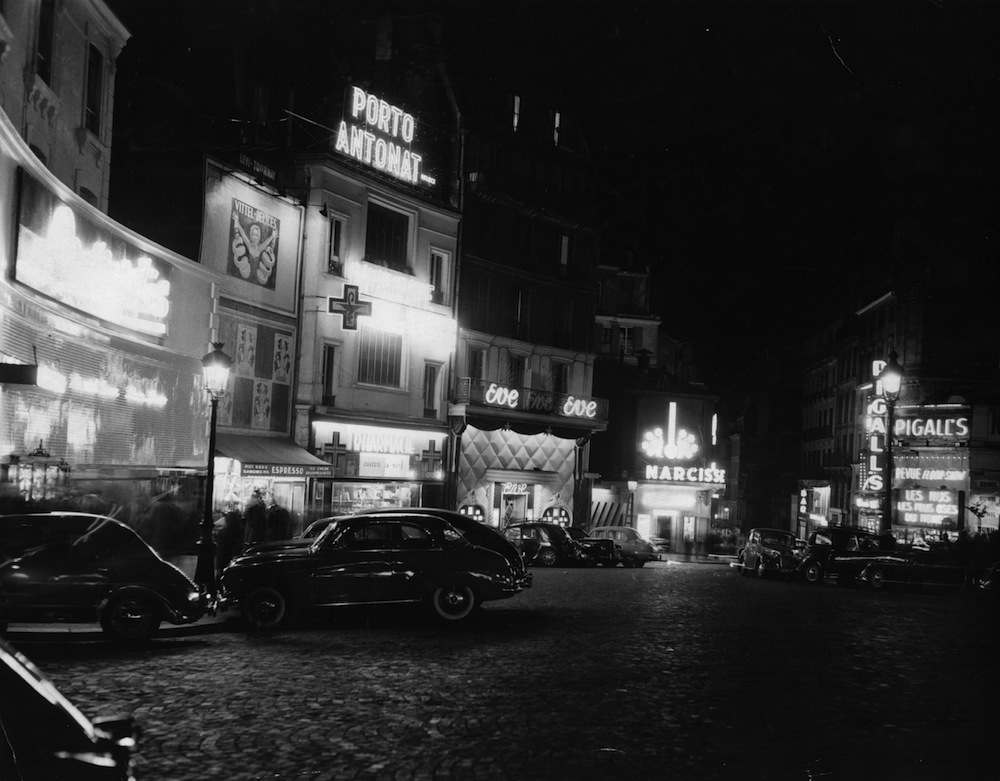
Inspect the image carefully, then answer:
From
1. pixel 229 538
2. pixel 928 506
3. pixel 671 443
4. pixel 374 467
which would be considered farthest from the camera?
pixel 671 443

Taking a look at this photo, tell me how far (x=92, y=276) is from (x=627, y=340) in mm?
46141

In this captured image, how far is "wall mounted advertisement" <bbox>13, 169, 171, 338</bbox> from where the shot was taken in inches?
693

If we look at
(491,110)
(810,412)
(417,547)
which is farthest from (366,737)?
(810,412)

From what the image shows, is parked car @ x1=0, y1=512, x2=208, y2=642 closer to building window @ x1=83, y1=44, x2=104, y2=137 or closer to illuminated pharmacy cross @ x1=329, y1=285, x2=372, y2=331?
building window @ x1=83, y1=44, x2=104, y2=137

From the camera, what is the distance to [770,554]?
35500 mm

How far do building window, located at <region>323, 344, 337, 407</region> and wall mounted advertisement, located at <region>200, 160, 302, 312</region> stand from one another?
2.21 meters

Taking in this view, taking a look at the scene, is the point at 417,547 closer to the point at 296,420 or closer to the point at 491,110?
the point at 296,420

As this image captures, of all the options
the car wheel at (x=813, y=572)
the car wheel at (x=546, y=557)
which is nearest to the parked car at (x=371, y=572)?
the car wheel at (x=813, y=572)

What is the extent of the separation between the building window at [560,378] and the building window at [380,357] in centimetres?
1053

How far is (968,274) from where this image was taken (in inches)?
2306

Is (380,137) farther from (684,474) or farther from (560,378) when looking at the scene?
(684,474)

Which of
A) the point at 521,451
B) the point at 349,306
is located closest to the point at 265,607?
the point at 349,306

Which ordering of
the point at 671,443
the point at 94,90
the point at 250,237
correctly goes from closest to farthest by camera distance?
the point at 94,90 → the point at 250,237 → the point at 671,443

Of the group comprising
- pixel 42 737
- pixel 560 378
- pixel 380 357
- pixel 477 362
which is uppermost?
pixel 477 362
